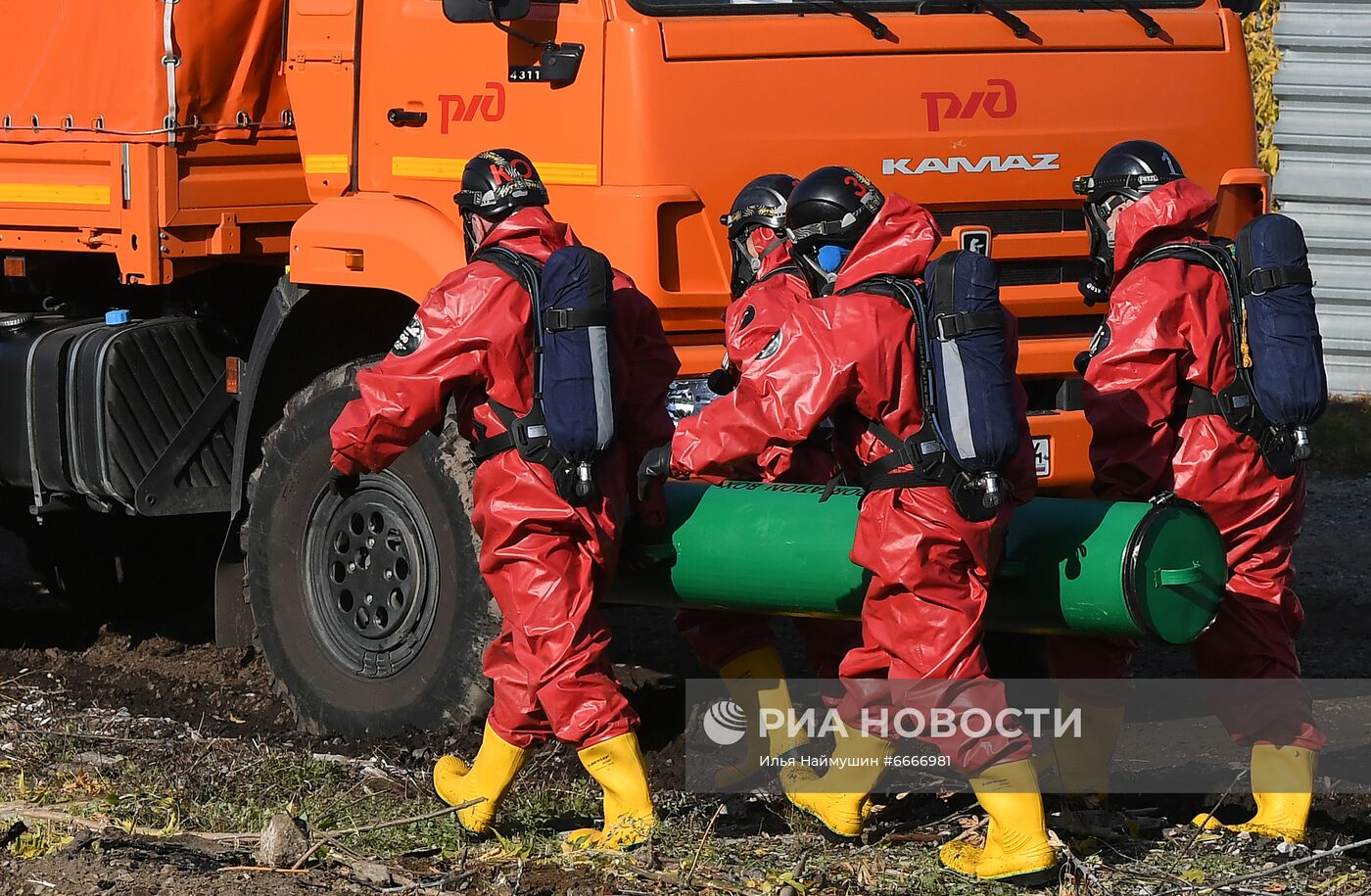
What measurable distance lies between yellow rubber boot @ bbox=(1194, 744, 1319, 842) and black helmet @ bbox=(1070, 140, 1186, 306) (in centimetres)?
144

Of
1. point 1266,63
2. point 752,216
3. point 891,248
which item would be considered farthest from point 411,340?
point 1266,63

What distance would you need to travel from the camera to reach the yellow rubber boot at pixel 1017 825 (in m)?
4.87

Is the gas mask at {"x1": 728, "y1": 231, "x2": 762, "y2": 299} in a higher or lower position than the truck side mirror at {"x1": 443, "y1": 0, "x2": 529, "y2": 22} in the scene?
lower

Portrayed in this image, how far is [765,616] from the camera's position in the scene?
6086 millimetres

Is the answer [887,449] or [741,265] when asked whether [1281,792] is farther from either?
[741,265]

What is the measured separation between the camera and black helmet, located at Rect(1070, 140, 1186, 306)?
5473 millimetres

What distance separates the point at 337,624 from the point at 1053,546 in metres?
2.57

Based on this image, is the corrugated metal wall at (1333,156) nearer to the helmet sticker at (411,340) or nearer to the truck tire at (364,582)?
the truck tire at (364,582)

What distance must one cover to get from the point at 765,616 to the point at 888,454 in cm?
128

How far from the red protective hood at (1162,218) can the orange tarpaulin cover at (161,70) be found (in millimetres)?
3223

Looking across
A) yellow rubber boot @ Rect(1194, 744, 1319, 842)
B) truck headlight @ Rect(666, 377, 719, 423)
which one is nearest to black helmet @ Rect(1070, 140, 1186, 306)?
truck headlight @ Rect(666, 377, 719, 423)

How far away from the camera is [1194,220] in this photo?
17.7ft

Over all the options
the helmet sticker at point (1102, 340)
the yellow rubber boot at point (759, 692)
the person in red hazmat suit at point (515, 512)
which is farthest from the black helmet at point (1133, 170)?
the yellow rubber boot at point (759, 692)

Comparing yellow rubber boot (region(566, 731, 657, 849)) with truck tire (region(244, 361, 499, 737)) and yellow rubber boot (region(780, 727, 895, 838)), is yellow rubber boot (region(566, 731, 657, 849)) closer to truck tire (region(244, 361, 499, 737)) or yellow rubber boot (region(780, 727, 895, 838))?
yellow rubber boot (region(780, 727, 895, 838))
